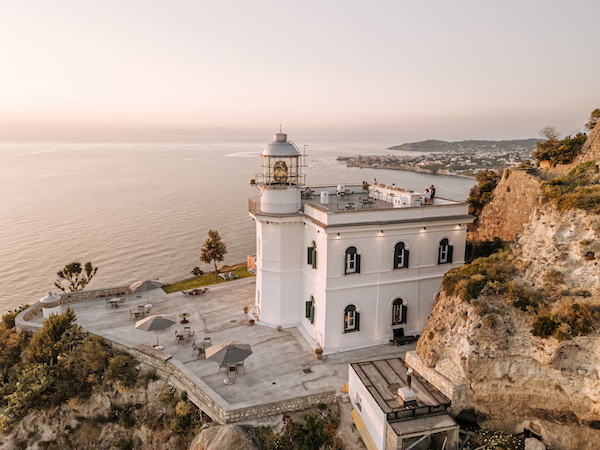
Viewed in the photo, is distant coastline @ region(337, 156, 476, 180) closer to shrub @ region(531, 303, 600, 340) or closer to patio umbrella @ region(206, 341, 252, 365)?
shrub @ region(531, 303, 600, 340)

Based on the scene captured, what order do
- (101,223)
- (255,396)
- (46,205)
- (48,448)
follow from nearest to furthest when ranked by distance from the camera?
(255,396) < (48,448) < (101,223) < (46,205)

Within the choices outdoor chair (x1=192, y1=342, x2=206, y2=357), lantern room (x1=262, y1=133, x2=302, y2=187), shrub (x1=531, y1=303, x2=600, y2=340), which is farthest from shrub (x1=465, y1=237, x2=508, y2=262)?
outdoor chair (x1=192, y1=342, x2=206, y2=357)

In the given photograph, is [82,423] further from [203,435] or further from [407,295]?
[407,295]

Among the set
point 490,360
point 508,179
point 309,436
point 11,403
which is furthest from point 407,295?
point 11,403

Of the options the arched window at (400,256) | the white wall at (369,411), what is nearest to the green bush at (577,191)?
the arched window at (400,256)

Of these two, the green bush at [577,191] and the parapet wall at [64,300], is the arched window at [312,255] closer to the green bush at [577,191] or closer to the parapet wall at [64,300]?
the green bush at [577,191]

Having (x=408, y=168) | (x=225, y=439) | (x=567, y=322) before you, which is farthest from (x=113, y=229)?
(x=408, y=168)
